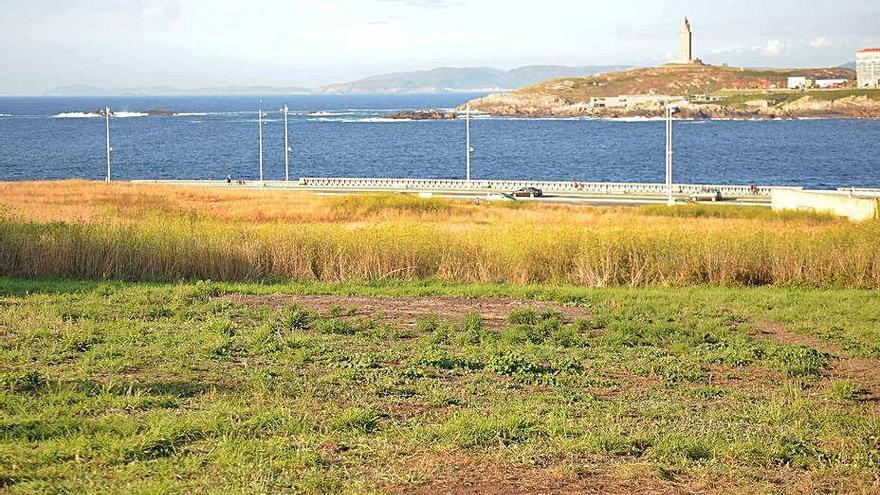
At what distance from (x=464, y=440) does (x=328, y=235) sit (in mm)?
13027

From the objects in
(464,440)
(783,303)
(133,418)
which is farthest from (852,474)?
(783,303)

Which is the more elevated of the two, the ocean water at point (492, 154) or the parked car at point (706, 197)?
the ocean water at point (492, 154)

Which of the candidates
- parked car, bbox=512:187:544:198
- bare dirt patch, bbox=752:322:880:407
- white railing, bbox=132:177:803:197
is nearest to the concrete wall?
white railing, bbox=132:177:803:197

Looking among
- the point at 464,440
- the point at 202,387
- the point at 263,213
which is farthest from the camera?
the point at 263,213

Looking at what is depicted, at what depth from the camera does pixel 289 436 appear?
9039mm

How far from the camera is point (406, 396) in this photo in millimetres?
10680

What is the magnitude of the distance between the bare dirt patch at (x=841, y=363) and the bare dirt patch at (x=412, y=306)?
109 inches

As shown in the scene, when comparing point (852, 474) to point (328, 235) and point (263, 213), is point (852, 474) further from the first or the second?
point (263, 213)

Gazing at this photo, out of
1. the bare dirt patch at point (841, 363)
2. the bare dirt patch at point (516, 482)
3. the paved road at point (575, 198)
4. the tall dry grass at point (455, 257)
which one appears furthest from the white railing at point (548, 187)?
the bare dirt patch at point (516, 482)

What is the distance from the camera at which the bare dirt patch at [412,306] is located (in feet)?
51.7

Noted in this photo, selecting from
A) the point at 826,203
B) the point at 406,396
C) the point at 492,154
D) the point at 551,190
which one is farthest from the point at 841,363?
the point at 492,154

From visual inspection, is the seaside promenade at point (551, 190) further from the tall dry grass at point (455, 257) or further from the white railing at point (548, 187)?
the tall dry grass at point (455, 257)

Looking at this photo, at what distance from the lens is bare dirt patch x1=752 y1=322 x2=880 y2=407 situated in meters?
11.6

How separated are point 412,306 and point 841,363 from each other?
6.69 metres
